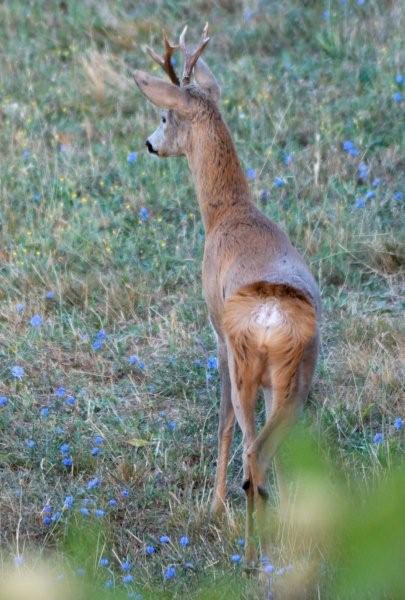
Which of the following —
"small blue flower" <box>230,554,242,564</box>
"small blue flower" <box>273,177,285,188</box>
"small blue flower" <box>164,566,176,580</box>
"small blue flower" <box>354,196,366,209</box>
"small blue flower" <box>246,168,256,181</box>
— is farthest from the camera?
"small blue flower" <box>246,168,256,181</box>

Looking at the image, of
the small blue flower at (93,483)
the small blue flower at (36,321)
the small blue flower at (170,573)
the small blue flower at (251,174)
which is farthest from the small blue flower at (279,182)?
the small blue flower at (170,573)

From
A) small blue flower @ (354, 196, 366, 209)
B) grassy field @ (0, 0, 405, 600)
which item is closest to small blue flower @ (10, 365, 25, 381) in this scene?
grassy field @ (0, 0, 405, 600)

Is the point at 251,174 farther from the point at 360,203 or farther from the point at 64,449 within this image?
the point at 64,449

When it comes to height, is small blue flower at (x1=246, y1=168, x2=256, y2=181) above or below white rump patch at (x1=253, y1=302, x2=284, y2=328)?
below

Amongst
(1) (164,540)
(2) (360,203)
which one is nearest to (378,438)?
(1) (164,540)

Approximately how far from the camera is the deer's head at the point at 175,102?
19.3 feet

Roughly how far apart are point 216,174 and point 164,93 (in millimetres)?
479

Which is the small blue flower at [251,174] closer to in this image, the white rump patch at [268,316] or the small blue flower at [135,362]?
the small blue flower at [135,362]

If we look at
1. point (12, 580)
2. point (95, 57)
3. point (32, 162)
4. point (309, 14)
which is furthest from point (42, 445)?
point (309, 14)

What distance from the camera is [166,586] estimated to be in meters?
4.36

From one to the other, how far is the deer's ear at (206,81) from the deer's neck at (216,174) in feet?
1.33

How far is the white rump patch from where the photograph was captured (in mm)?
4508

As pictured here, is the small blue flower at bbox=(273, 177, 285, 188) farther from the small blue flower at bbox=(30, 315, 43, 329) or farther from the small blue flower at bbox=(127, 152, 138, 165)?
the small blue flower at bbox=(30, 315, 43, 329)

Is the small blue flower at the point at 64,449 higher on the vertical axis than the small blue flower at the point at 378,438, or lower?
→ lower
